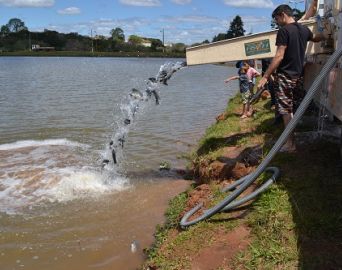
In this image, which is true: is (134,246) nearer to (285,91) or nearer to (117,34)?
(285,91)

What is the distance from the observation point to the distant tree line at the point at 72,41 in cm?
→ 14475

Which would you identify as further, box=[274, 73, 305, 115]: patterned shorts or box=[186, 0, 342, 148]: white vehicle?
box=[274, 73, 305, 115]: patterned shorts

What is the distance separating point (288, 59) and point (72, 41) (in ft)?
508

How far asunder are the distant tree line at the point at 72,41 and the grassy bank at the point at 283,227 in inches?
5246

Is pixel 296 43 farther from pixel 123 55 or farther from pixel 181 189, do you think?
pixel 123 55

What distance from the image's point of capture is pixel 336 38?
6285 millimetres

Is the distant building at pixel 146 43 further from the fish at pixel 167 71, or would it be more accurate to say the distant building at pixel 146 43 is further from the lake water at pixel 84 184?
the fish at pixel 167 71

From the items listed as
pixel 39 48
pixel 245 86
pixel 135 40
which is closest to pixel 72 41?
pixel 39 48

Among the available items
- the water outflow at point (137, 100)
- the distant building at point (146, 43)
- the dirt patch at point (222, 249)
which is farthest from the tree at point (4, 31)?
the dirt patch at point (222, 249)

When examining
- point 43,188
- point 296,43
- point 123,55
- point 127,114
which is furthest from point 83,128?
point 123,55

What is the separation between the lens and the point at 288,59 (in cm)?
648

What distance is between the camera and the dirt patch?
4.70 m

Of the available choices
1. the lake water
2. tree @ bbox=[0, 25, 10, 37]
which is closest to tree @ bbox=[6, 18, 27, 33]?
tree @ bbox=[0, 25, 10, 37]

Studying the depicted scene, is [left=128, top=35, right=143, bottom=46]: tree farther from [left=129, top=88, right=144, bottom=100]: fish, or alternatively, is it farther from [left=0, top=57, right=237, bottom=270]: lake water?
[left=129, top=88, right=144, bottom=100]: fish
